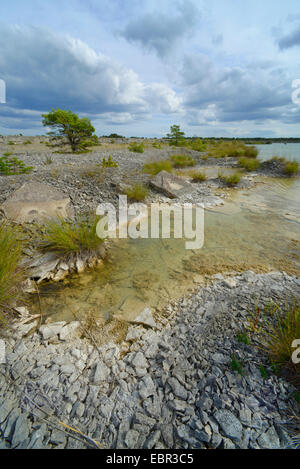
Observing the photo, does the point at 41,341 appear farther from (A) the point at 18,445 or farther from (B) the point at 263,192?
(B) the point at 263,192

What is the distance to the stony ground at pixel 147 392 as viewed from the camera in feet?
4.55

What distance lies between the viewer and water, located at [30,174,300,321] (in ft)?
9.21

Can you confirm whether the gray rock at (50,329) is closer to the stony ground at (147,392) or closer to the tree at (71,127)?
the stony ground at (147,392)

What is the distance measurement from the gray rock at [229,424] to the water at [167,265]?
4.61ft

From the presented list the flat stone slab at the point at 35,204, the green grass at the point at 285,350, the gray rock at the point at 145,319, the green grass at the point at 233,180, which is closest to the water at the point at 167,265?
the gray rock at the point at 145,319

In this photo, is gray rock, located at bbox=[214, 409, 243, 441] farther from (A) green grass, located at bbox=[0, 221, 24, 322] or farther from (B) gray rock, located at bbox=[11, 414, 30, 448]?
(A) green grass, located at bbox=[0, 221, 24, 322]

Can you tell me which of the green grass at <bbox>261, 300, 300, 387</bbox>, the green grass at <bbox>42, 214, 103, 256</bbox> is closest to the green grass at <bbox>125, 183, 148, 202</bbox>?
the green grass at <bbox>42, 214, 103, 256</bbox>

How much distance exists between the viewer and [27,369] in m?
1.81

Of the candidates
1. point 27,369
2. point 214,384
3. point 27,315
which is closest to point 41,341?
point 27,369

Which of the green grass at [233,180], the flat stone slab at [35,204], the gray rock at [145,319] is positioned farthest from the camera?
the green grass at [233,180]

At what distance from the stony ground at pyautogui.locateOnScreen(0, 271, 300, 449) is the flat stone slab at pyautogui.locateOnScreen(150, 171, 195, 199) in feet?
18.7

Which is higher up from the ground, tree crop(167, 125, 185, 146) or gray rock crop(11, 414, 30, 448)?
tree crop(167, 125, 185, 146)

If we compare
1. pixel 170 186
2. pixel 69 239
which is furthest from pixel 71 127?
pixel 69 239
